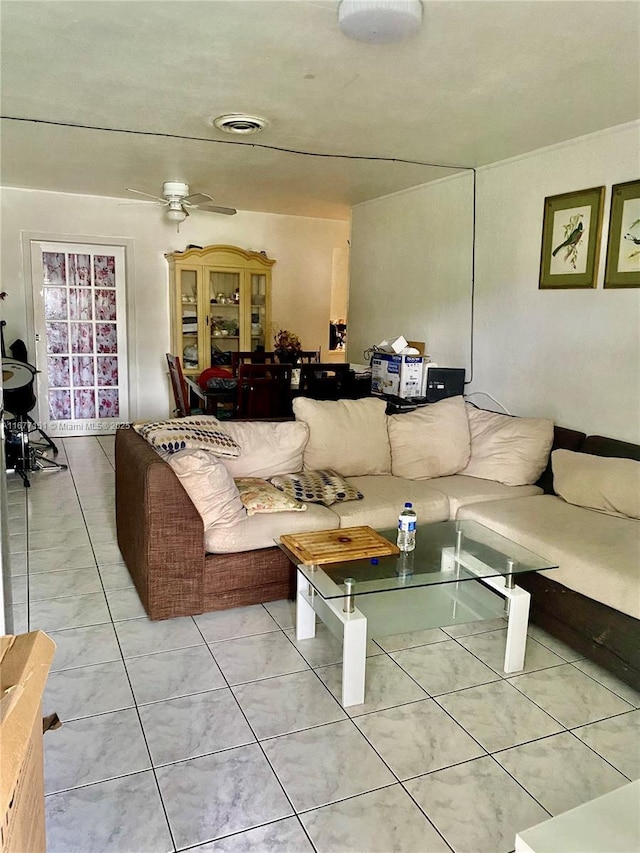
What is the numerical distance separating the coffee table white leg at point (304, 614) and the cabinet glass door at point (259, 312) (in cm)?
437

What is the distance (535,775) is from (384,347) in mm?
3127

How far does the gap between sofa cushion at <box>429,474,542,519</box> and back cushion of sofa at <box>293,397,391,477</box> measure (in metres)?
0.36

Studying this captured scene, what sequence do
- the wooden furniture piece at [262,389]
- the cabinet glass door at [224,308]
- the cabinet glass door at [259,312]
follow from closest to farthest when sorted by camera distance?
the wooden furniture piece at [262,389], the cabinet glass door at [224,308], the cabinet glass door at [259,312]

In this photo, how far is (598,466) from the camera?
9.97 feet

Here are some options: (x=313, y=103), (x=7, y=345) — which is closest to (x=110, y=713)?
(x=313, y=103)

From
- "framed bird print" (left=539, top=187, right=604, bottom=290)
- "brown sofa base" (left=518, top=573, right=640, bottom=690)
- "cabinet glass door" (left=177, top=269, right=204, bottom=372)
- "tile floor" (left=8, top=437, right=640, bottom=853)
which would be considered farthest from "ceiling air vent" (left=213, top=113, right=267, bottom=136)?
"cabinet glass door" (left=177, top=269, right=204, bottom=372)

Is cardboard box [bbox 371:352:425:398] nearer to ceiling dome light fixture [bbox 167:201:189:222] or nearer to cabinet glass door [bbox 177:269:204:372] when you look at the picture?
ceiling dome light fixture [bbox 167:201:189:222]

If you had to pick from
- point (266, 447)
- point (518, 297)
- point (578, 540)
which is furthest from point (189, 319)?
point (578, 540)

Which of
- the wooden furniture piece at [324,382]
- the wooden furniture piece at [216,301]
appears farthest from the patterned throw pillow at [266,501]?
the wooden furniture piece at [216,301]

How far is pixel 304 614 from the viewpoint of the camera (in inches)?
101

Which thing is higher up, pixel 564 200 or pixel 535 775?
pixel 564 200

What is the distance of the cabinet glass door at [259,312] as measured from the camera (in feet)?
21.5

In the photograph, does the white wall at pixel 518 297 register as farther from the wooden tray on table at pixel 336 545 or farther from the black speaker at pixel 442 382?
the wooden tray on table at pixel 336 545

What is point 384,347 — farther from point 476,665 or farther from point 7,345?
point 7,345
